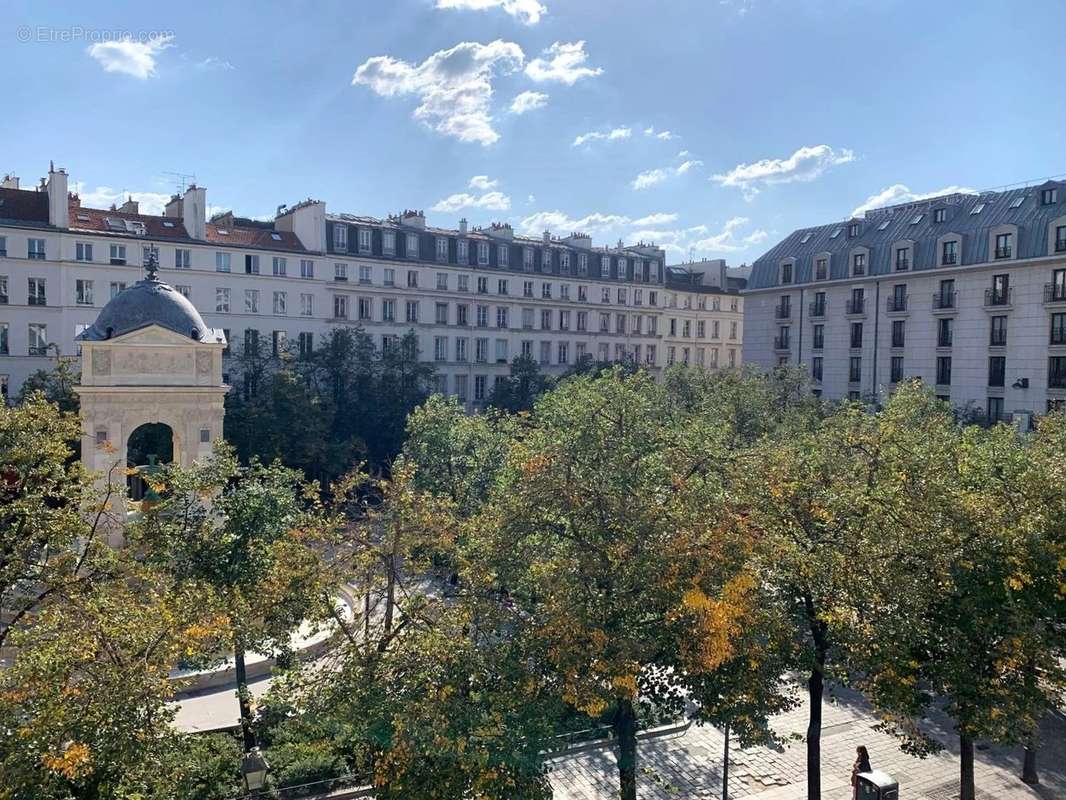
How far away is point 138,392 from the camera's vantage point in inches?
1166

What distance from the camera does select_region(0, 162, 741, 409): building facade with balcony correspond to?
168 ft

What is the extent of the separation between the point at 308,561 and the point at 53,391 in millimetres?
34380

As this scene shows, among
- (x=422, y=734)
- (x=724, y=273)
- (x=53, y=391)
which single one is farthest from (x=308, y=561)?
(x=724, y=273)

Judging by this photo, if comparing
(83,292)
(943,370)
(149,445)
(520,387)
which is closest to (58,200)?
(83,292)

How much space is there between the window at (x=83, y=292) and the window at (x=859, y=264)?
56.4 m

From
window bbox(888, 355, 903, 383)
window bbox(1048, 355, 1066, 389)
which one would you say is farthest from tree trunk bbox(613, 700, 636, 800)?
window bbox(888, 355, 903, 383)

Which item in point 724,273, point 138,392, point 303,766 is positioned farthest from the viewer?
point 724,273

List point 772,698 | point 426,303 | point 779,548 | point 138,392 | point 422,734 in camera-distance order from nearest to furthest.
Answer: point 422,734, point 772,698, point 779,548, point 138,392, point 426,303

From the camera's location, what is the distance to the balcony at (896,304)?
198 ft

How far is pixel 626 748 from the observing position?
15.4m

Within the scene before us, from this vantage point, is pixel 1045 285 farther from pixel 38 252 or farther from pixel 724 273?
pixel 38 252

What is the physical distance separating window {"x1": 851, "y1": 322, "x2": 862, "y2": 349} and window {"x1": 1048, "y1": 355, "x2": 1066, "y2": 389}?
14.0 meters

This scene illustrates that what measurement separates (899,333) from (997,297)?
746cm

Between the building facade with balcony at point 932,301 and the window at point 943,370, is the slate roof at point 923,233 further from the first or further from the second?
the window at point 943,370
